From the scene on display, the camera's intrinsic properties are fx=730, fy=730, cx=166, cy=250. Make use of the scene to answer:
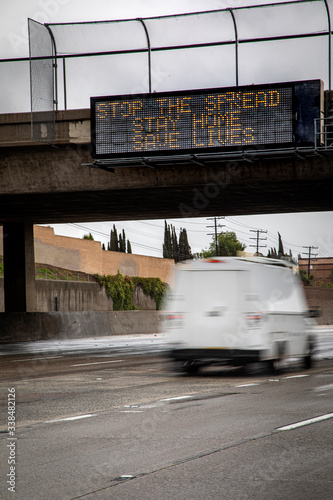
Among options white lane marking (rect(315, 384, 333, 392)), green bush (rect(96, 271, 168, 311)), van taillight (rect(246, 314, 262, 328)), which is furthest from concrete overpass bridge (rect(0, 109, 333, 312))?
green bush (rect(96, 271, 168, 311))

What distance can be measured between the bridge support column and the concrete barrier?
1029mm

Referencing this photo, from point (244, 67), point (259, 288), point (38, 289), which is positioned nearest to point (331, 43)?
point (244, 67)

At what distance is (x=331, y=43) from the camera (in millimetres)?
22094

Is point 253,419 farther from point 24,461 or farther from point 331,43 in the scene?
point 331,43

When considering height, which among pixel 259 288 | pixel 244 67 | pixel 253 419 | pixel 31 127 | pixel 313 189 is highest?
pixel 244 67

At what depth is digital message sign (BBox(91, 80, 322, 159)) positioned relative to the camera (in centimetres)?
1919

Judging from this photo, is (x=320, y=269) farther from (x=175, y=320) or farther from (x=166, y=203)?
(x=175, y=320)

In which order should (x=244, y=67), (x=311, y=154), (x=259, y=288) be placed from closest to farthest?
(x=259, y=288) → (x=311, y=154) → (x=244, y=67)

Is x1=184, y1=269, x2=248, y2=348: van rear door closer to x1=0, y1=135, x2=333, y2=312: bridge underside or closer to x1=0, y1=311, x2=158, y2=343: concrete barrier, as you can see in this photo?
x1=0, y1=135, x2=333, y2=312: bridge underside

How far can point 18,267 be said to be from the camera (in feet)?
109

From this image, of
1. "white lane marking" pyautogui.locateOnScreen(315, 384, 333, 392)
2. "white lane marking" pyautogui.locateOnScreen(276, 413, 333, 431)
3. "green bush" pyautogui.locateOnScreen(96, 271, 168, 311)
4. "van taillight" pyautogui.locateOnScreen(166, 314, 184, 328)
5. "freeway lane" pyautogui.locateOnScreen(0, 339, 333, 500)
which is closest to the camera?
"freeway lane" pyautogui.locateOnScreen(0, 339, 333, 500)

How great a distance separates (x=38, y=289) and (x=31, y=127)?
27893 millimetres

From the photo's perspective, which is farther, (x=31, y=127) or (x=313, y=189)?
(x=313, y=189)

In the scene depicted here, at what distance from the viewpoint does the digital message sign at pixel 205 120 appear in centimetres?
1919
